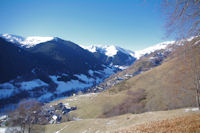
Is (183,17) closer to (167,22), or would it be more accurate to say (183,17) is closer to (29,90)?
(167,22)

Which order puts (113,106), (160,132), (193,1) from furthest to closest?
(113,106) → (160,132) → (193,1)

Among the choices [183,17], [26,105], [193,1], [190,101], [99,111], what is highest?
[193,1]

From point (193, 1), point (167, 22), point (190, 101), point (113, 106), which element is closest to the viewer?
point (193, 1)

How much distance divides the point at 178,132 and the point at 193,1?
789cm

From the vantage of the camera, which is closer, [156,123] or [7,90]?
[156,123]

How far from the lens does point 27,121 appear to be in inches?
1457

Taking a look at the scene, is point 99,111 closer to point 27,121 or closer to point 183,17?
point 27,121

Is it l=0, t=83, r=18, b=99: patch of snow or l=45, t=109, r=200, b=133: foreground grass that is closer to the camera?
l=45, t=109, r=200, b=133: foreground grass

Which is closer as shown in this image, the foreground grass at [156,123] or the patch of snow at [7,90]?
the foreground grass at [156,123]

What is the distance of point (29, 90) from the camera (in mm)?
192875

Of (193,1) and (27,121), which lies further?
(27,121)

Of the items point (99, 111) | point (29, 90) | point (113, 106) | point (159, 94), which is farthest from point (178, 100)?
point (29, 90)

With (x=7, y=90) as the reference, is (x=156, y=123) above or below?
below

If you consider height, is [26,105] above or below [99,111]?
above
